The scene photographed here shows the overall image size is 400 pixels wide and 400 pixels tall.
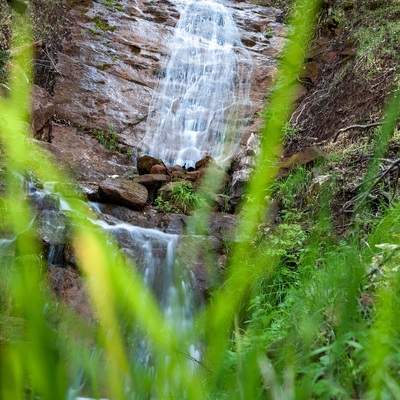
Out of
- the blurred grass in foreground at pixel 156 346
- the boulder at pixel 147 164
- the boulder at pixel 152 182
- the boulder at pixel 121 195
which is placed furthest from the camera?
the boulder at pixel 147 164

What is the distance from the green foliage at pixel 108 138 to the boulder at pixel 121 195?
2436 mm

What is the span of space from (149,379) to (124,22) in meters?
11.3

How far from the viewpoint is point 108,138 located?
27.0 feet

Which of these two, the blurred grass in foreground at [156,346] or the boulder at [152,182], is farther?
the boulder at [152,182]

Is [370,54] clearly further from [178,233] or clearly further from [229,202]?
Answer: [178,233]

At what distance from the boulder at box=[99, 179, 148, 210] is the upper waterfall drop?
2482mm

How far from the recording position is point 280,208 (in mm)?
5195

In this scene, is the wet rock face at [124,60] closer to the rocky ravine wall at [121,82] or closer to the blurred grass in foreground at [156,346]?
the rocky ravine wall at [121,82]

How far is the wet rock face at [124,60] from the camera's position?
8.54m

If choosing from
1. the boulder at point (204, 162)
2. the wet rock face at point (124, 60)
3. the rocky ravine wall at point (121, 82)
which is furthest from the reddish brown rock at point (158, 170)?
the wet rock face at point (124, 60)

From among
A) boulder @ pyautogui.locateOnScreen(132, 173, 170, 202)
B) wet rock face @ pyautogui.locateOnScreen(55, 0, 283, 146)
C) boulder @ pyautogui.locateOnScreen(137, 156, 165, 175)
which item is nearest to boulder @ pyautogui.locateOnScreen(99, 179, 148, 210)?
boulder @ pyautogui.locateOnScreen(132, 173, 170, 202)

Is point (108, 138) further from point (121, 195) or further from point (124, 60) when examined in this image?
point (121, 195)

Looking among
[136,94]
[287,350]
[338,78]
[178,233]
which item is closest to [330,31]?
[338,78]

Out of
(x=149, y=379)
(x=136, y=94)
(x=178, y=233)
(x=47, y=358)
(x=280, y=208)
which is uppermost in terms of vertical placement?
(x=47, y=358)
